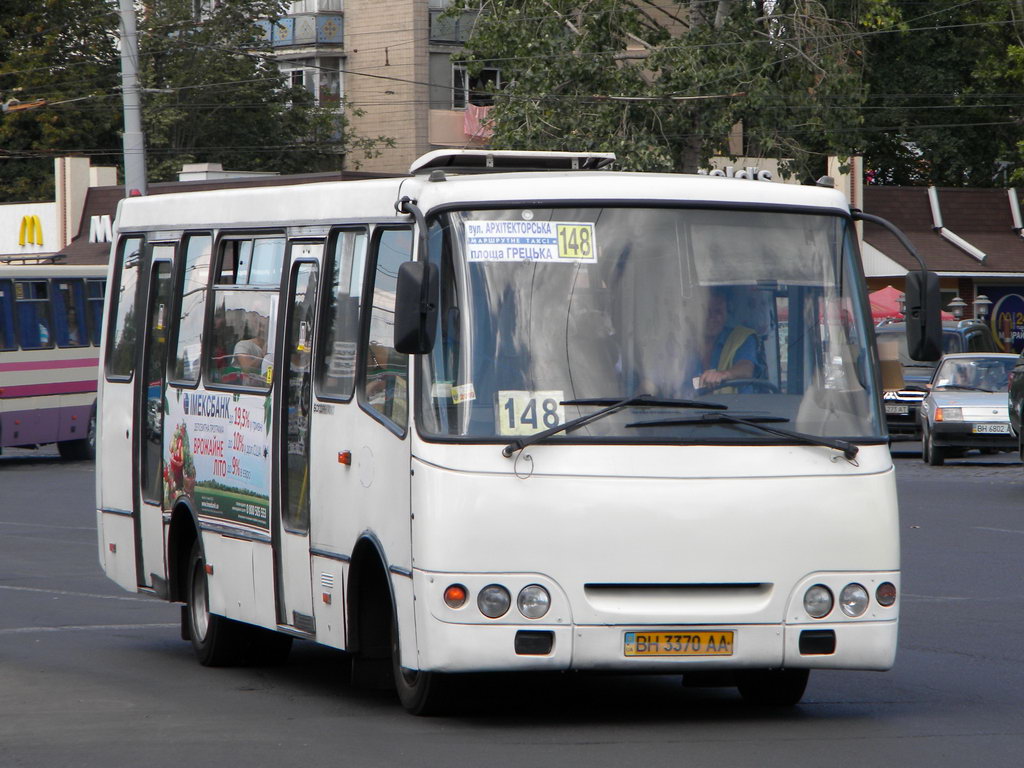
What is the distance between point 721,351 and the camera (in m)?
8.49

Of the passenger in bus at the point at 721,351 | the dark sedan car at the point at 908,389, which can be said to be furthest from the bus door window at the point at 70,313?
the passenger in bus at the point at 721,351

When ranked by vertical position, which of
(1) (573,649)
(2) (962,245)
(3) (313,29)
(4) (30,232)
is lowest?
(2) (962,245)

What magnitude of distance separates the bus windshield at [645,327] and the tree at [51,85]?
51540mm

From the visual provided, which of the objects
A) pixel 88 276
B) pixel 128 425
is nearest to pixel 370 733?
pixel 128 425

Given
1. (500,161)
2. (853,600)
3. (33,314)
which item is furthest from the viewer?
(33,314)

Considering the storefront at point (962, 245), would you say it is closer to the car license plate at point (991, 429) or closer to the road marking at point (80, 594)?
the car license plate at point (991, 429)

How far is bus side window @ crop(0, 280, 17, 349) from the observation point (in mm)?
30031

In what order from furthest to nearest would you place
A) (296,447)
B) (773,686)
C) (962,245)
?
(962,245)
(296,447)
(773,686)

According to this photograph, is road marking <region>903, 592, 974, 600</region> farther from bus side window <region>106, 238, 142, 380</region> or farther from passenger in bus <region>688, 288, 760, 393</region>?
passenger in bus <region>688, 288, 760, 393</region>

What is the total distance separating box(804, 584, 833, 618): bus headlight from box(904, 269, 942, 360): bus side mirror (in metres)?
1.14

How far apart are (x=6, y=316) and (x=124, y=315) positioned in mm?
18775

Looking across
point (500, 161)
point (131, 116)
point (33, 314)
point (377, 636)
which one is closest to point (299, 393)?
point (377, 636)

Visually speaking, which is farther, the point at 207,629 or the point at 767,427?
the point at 207,629

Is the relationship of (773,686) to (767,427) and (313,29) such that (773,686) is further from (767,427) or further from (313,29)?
(313,29)
